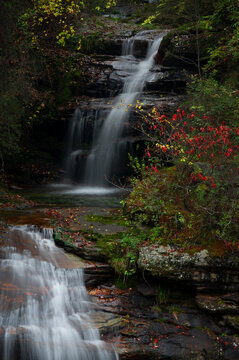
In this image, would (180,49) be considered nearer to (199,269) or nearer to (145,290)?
(199,269)

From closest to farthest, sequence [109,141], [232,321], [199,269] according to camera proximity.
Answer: [232,321] → [199,269] → [109,141]

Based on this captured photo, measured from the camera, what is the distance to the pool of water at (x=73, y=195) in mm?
9070

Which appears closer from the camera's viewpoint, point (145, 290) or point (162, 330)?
point (162, 330)

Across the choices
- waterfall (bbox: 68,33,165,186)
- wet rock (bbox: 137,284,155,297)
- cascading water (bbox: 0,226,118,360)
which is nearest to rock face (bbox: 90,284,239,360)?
wet rock (bbox: 137,284,155,297)

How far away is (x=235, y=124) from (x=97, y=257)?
4.27 m

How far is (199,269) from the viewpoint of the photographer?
16.2 ft

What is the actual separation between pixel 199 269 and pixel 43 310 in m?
→ 2.44

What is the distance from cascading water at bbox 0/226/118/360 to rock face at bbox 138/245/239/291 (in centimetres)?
121

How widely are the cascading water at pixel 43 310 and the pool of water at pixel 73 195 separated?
339cm

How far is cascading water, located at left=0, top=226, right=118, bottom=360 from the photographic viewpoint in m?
4.23

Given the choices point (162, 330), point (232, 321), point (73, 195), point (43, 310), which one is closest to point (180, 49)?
point (73, 195)

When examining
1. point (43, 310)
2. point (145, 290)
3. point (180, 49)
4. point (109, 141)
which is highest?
point (180, 49)

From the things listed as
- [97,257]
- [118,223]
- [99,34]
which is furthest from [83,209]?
[99,34]

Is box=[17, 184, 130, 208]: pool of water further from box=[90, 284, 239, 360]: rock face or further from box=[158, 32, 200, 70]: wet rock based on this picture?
box=[158, 32, 200, 70]: wet rock
